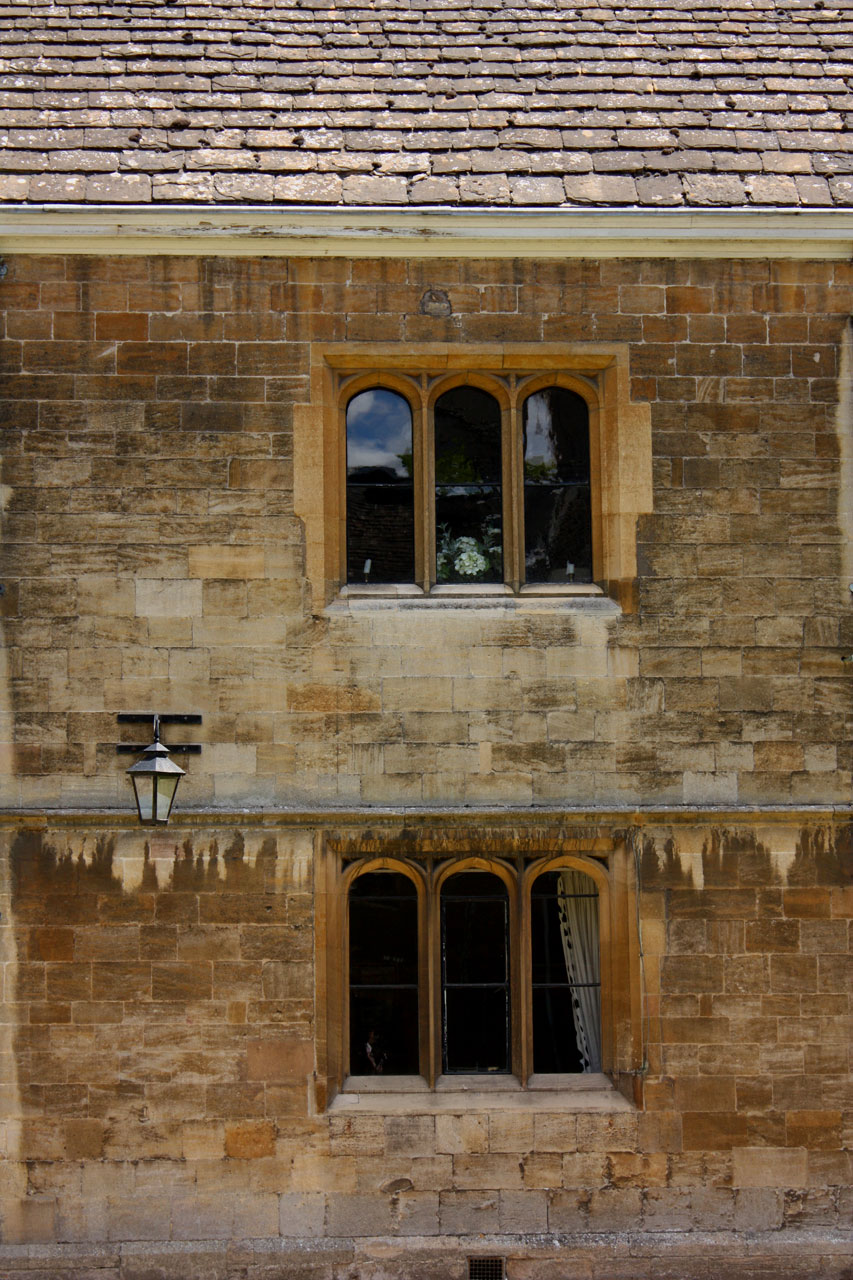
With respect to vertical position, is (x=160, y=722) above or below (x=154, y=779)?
above

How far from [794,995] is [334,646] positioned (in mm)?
3480

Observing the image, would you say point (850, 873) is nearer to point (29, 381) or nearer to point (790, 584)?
point (790, 584)

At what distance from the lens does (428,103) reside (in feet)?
22.6

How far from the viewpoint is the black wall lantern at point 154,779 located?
19.3 feet

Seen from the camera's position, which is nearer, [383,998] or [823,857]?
[823,857]

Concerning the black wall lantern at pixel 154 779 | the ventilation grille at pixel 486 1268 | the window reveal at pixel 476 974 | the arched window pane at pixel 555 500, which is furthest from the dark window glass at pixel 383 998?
the arched window pane at pixel 555 500

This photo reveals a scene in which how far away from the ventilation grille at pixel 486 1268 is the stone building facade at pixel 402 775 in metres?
0.08

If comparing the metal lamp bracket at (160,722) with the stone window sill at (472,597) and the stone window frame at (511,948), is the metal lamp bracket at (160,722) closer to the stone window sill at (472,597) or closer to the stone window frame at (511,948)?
the stone window frame at (511,948)

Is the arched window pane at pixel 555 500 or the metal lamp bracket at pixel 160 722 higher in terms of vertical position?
the arched window pane at pixel 555 500

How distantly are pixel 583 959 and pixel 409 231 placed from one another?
4585 mm

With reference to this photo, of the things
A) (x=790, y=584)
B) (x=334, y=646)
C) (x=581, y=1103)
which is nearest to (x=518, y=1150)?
(x=581, y=1103)

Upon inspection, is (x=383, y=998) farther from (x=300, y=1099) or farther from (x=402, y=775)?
(x=402, y=775)

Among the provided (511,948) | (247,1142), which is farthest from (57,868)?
(511,948)

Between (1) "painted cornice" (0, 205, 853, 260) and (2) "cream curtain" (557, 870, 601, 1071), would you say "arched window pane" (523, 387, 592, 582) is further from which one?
(2) "cream curtain" (557, 870, 601, 1071)
